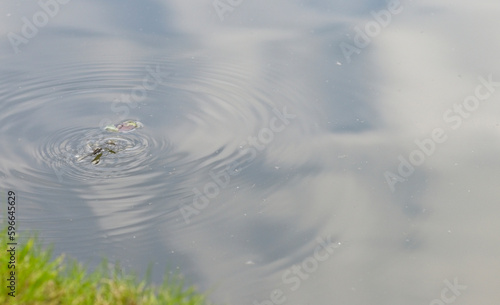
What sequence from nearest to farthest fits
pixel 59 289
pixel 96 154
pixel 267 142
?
pixel 59 289
pixel 96 154
pixel 267 142

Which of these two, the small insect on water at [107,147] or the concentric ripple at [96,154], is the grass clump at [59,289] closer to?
the concentric ripple at [96,154]

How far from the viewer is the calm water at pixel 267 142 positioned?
390cm

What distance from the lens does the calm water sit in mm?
3896

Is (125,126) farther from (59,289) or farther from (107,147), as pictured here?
(59,289)

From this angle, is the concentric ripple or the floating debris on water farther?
the floating debris on water

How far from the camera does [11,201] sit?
414cm

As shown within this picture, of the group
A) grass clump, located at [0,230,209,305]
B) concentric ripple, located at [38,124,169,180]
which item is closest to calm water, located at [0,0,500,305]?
concentric ripple, located at [38,124,169,180]

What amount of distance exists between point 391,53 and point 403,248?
1.92 metres

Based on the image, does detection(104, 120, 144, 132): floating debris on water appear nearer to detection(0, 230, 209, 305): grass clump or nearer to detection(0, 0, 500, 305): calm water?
detection(0, 0, 500, 305): calm water

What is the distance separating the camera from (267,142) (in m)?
4.72

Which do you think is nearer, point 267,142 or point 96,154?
point 96,154

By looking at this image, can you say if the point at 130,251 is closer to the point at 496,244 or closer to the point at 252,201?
the point at 252,201

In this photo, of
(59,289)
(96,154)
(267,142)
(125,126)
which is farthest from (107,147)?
(59,289)

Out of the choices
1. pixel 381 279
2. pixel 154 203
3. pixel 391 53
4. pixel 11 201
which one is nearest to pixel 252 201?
pixel 154 203
